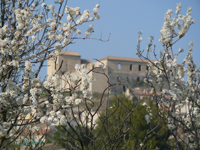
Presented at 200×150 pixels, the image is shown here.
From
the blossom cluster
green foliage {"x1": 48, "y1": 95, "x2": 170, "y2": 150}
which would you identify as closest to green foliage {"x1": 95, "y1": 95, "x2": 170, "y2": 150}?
green foliage {"x1": 48, "y1": 95, "x2": 170, "y2": 150}

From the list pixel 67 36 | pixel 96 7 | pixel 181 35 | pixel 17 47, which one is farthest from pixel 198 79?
pixel 17 47

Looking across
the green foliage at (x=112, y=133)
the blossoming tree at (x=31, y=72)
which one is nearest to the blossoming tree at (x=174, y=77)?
the green foliage at (x=112, y=133)

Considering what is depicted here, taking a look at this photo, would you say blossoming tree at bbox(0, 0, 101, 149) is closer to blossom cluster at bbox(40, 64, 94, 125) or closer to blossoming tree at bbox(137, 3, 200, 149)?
blossom cluster at bbox(40, 64, 94, 125)

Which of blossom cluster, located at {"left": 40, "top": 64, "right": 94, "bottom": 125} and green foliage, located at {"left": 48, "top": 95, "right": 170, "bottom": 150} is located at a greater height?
blossom cluster, located at {"left": 40, "top": 64, "right": 94, "bottom": 125}

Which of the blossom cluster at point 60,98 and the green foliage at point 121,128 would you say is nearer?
the blossom cluster at point 60,98

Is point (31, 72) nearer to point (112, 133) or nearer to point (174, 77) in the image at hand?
point (112, 133)

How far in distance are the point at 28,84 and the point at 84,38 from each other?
0.83m

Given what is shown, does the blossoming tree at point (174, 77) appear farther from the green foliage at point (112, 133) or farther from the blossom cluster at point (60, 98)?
the blossom cluster at point (60, 98)

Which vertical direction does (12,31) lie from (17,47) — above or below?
above

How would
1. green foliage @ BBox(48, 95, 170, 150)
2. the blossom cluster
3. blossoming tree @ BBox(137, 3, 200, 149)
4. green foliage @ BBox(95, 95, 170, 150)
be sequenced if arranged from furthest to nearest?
blossoming tree @ BBox(137, 3, 200, 149)
green foliage @ BBox(95, 95, 170, 150)
green foliage @ BBox(48, 95, 170, 150)
the blossom cluster

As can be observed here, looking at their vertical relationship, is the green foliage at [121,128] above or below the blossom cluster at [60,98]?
below

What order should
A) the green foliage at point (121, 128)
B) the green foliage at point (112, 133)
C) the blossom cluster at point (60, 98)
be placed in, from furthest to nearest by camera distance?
1. the green foliage at point (121, 128)
2. the green foliage at point (112, 133)
3. the blossom cluster at point (60, 98)

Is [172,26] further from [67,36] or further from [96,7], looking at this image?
[67,36]

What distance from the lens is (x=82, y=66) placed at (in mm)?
2285
